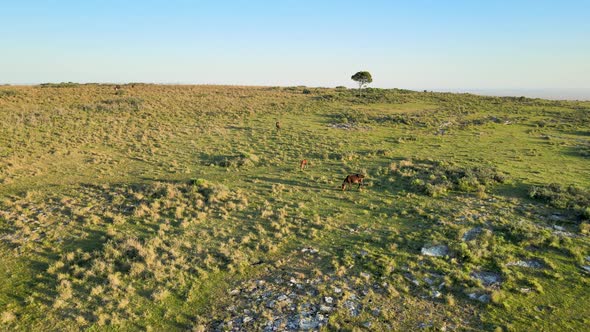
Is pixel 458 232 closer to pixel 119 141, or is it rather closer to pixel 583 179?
pixel 583 179

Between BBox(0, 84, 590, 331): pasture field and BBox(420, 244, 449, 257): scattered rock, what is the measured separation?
71 millimetres

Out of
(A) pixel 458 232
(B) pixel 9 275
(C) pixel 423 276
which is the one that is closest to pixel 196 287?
A: (B) pixel 9 275

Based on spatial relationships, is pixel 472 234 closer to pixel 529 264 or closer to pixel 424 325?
pixel 529 264

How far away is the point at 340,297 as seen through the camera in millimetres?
10812

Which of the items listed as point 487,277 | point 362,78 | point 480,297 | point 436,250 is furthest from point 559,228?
point 362,78

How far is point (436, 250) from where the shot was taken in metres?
13.5

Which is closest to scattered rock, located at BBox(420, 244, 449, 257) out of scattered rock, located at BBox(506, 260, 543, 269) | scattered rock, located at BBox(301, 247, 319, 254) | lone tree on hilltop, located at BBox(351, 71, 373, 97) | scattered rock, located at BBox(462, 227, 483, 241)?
scattered rock, located at BBox(462, 227, 483, 241)

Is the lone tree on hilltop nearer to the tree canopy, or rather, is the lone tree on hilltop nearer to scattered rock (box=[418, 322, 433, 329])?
the tree canopy

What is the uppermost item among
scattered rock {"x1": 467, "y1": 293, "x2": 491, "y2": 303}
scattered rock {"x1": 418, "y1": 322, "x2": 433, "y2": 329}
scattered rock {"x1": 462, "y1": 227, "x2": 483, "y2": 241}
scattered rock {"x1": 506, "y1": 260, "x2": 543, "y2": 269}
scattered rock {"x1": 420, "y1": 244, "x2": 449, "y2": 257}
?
scattered rock {"x1": 462, "y1": 227, "x2": 483, "y2": 241}

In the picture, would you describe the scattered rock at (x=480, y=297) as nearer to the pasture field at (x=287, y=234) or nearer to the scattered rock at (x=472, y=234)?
the pasture field at (x=287, y=234)

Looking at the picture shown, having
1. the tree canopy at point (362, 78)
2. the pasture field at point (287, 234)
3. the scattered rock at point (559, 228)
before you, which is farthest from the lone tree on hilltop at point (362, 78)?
the scattered rock at point (559, 228)

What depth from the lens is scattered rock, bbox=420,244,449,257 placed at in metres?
13.2

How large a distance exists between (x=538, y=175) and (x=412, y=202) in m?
11.1

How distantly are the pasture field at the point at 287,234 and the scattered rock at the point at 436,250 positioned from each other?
0.07m
